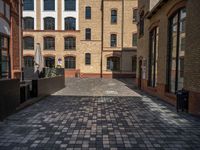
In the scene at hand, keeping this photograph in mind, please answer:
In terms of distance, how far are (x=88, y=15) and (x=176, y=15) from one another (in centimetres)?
2294

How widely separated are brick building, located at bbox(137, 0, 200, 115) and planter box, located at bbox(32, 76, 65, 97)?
7126 millimetres

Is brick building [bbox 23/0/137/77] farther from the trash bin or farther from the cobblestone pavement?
the cobblestone pavement

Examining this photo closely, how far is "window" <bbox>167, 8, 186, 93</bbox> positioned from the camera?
31.6ft

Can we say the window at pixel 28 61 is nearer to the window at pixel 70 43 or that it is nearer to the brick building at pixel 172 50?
the window at pixel 70 43

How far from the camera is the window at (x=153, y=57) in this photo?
43.9 feet

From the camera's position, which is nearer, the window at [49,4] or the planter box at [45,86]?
the planter box at [45,86]

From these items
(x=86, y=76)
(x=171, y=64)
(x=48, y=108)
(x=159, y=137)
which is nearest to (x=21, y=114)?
(x=48, y=108)

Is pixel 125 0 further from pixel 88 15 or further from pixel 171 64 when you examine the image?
pixel 171 64

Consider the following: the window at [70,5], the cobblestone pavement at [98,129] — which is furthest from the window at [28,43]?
the cobblestone pavement at [98,129]

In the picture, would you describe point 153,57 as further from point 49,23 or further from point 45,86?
point 49,23

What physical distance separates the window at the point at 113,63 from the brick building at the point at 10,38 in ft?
58.8

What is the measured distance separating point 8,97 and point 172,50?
8659 mm

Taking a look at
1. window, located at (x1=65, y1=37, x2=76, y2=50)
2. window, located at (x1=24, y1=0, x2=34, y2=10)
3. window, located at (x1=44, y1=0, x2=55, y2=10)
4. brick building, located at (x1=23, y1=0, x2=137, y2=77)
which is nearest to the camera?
brick building, located at (x1=23, y1=0, x2=137, y2=77)

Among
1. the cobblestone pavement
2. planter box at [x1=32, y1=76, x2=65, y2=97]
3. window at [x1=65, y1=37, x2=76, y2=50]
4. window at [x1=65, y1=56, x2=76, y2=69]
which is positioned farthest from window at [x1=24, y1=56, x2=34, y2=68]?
the cobblestone pavement
